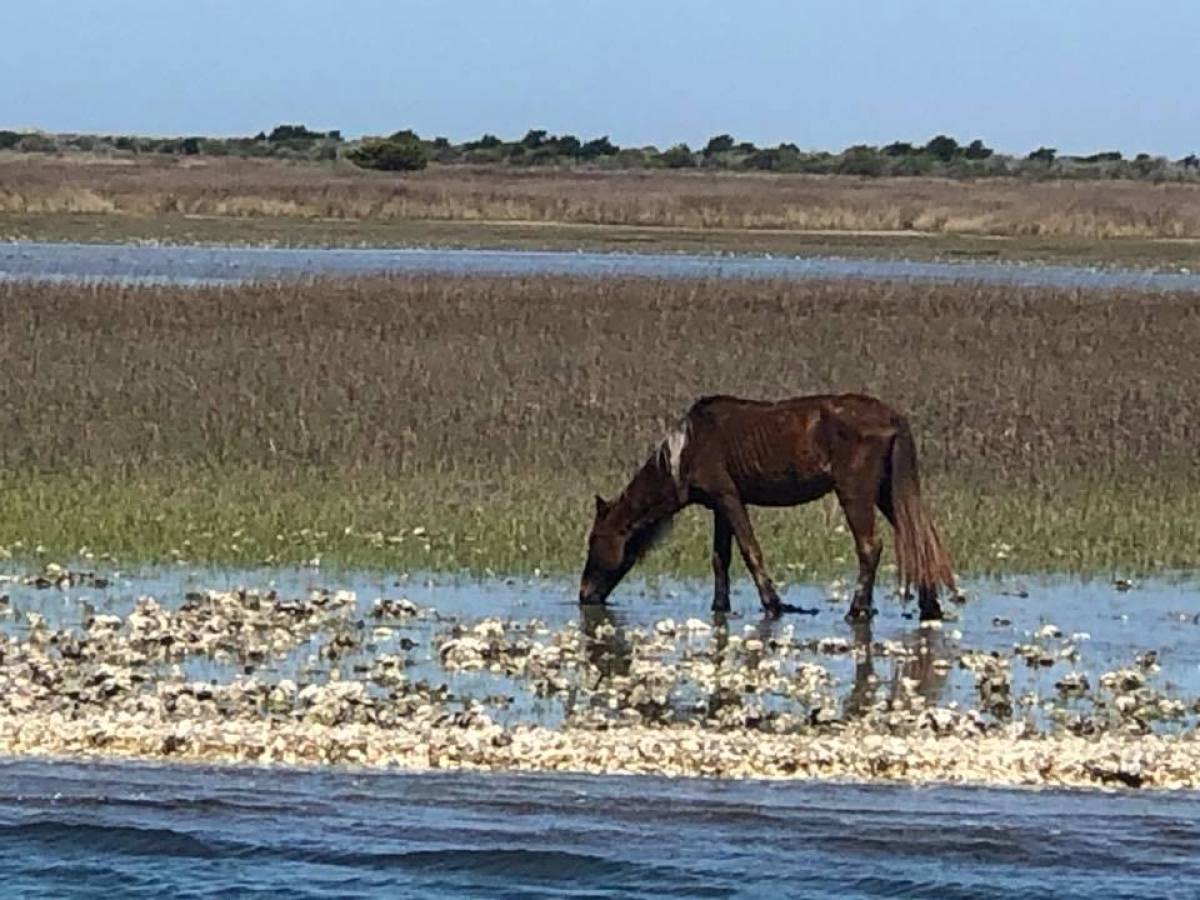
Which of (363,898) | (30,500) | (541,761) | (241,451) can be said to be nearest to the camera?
(363,898)

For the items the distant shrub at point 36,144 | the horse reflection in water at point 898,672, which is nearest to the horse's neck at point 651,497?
the horse reflection in water at point 898,672

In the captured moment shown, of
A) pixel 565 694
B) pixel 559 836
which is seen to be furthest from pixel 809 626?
pixel 559 836

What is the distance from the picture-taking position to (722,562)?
14.2 metres

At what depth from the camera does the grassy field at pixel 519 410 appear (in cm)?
1598

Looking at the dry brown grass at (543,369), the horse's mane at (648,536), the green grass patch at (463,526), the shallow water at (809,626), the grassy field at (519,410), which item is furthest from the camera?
the dry brown grass at (543,369)

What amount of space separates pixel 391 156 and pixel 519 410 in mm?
66850

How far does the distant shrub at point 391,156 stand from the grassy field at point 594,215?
41.0ft

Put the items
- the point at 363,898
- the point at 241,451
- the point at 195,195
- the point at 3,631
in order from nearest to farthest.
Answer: the point at 363,898, the point at 3,631, the point at 241,451, the point at 195,195

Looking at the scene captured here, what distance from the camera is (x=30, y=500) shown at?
16766 millimetres

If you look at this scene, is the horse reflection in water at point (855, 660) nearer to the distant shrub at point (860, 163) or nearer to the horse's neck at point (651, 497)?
the horse's neck at point (651, 497)

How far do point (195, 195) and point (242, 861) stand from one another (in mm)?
53109

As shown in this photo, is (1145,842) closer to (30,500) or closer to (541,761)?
(541,761)

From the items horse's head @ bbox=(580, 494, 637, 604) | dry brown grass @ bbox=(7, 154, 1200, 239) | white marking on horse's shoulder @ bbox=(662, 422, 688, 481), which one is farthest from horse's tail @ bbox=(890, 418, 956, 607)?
dry brown grass @ bbox=(7, 154, 1200, 239)

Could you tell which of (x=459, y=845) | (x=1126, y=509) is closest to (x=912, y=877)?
(x=459, y=845)
